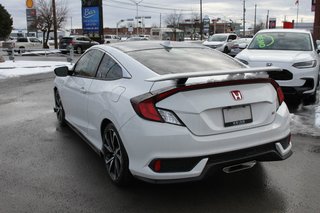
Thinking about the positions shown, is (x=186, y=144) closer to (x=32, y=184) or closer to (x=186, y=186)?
(x=186, y=186)

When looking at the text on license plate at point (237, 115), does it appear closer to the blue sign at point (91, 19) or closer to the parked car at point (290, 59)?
the parked car at point (290, 59)

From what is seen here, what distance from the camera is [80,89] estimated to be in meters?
5.00

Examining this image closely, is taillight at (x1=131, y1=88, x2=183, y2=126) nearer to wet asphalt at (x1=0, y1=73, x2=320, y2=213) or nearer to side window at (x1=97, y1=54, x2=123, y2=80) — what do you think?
side window at (x1=97, y1=54, x2=123, y2=80)

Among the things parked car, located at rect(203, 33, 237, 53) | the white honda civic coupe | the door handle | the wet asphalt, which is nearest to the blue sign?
parked car, located at rect(203, 33, 237, 53)

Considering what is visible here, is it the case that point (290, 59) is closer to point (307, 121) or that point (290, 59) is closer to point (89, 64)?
point (307, 121)

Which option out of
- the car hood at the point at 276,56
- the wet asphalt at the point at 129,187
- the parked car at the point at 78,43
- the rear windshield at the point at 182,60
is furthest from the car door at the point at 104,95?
the parked car at the point at 78,43

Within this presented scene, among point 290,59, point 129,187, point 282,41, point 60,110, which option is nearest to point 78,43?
point 282,41

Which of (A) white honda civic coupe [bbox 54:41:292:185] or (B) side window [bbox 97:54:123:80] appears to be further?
(B) side window [bbox 97:54:123:80]

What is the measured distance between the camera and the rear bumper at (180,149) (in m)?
A: 3.29

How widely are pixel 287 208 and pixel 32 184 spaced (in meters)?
2.68

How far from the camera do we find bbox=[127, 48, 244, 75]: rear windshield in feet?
13.4

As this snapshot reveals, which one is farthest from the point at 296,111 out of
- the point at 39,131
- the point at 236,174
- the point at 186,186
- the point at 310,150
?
the point at 39,131

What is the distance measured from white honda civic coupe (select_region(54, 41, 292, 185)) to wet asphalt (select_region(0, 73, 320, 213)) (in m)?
0.31

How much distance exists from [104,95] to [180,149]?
4.11ft
